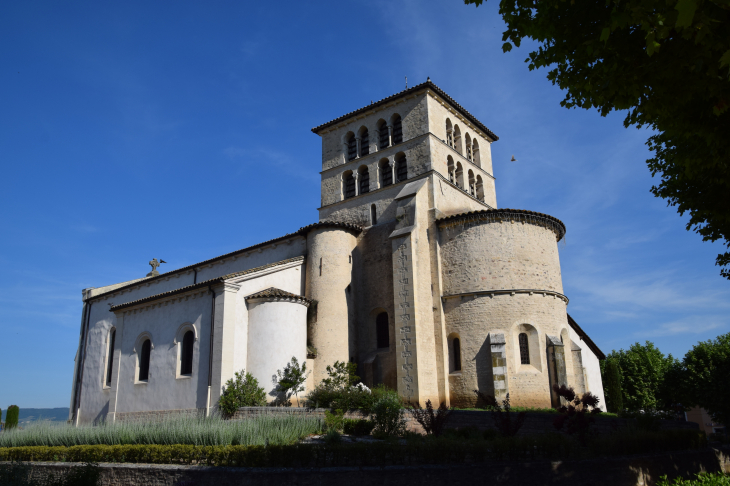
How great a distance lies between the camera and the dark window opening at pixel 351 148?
33250 millimetres

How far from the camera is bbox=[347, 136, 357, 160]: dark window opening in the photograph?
109 ft

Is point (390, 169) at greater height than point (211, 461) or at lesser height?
greater

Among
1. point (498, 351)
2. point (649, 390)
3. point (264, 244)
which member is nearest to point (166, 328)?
point (264, 244)

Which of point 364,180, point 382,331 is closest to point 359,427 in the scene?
point 382,331

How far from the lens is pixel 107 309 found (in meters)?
34.5

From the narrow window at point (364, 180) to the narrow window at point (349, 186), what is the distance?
679 millimetres

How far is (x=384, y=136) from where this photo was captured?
1265 inches

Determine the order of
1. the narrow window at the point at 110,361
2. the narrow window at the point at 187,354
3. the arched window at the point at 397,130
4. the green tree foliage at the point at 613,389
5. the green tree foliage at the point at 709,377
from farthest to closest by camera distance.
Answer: the green tree foliage at the point at 613,389
the arched window at the point at 397,130
the narrow window at the point at 110,361
the green tree foliage at the point at 709,377
the narrow window at the point at 187,354

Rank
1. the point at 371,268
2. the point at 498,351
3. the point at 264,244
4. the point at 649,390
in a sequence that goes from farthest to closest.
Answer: the point at 649,390 → the point at 264,244 → the point at 371,268 → the point at 498,351

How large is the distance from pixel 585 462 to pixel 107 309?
103 feet

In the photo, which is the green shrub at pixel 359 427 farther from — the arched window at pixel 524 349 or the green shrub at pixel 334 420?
the arched window at pixel 524 349

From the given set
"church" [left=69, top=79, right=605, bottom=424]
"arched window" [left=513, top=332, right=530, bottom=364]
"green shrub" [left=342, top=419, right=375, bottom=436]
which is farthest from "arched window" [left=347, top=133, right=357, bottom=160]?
"green shrub" [left=342, top=419, right=375, bottom=436]

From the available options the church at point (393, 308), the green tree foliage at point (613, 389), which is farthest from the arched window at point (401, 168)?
the green tree foliage at point (613, 389)

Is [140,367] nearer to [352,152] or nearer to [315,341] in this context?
[315,341]
